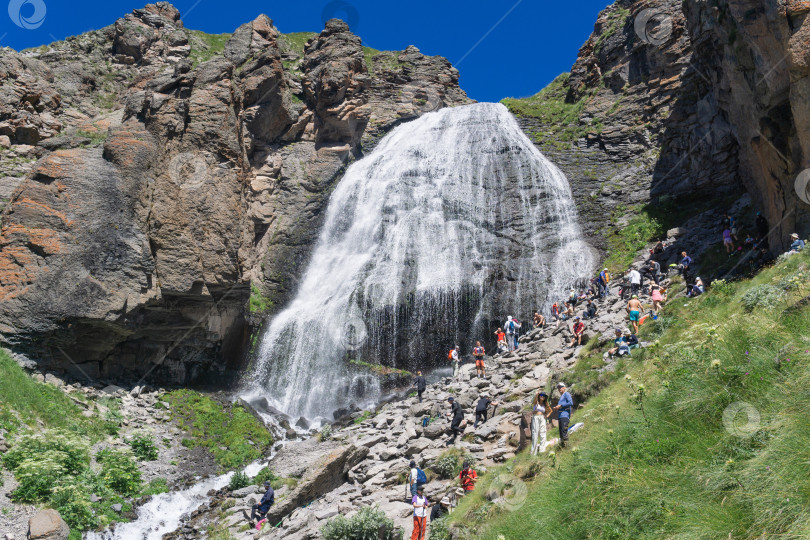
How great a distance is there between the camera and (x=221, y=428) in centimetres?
2055

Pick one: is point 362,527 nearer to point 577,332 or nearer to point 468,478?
point 468,478

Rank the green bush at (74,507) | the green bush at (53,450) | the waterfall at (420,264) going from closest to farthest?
the green bush at (74,507) < the green bush at (53,450) < the waterfall at (420,264)

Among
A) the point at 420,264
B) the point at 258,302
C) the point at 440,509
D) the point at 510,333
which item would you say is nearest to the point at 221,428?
the point at 258,302

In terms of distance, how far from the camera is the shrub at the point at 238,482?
1634cm

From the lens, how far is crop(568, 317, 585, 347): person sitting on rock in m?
16.8

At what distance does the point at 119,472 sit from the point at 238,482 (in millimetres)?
3399

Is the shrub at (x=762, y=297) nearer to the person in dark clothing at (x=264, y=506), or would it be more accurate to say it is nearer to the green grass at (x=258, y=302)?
the person in dark clothing at (x=264, y=506)

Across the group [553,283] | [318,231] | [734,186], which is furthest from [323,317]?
[734,186]

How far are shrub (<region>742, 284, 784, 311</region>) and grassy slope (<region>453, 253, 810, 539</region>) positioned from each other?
0.53m

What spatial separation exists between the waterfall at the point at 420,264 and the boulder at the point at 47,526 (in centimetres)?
1210

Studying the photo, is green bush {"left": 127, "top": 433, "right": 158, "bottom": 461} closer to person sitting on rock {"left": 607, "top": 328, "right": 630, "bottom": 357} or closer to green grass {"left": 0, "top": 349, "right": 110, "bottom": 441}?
green grass {"left": 0, "top": 349, "right": 110, "bottom": 441}

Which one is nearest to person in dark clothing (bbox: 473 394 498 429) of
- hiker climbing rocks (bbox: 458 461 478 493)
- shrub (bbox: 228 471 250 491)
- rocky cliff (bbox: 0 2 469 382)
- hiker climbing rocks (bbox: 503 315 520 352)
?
hiker climbing rocks (bbox: 458 461 478 493)

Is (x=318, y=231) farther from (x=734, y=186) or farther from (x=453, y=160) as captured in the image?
(x=734, y=186)

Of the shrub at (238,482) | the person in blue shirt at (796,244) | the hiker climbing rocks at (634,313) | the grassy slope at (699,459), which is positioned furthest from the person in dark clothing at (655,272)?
the shrub at (238,482)
